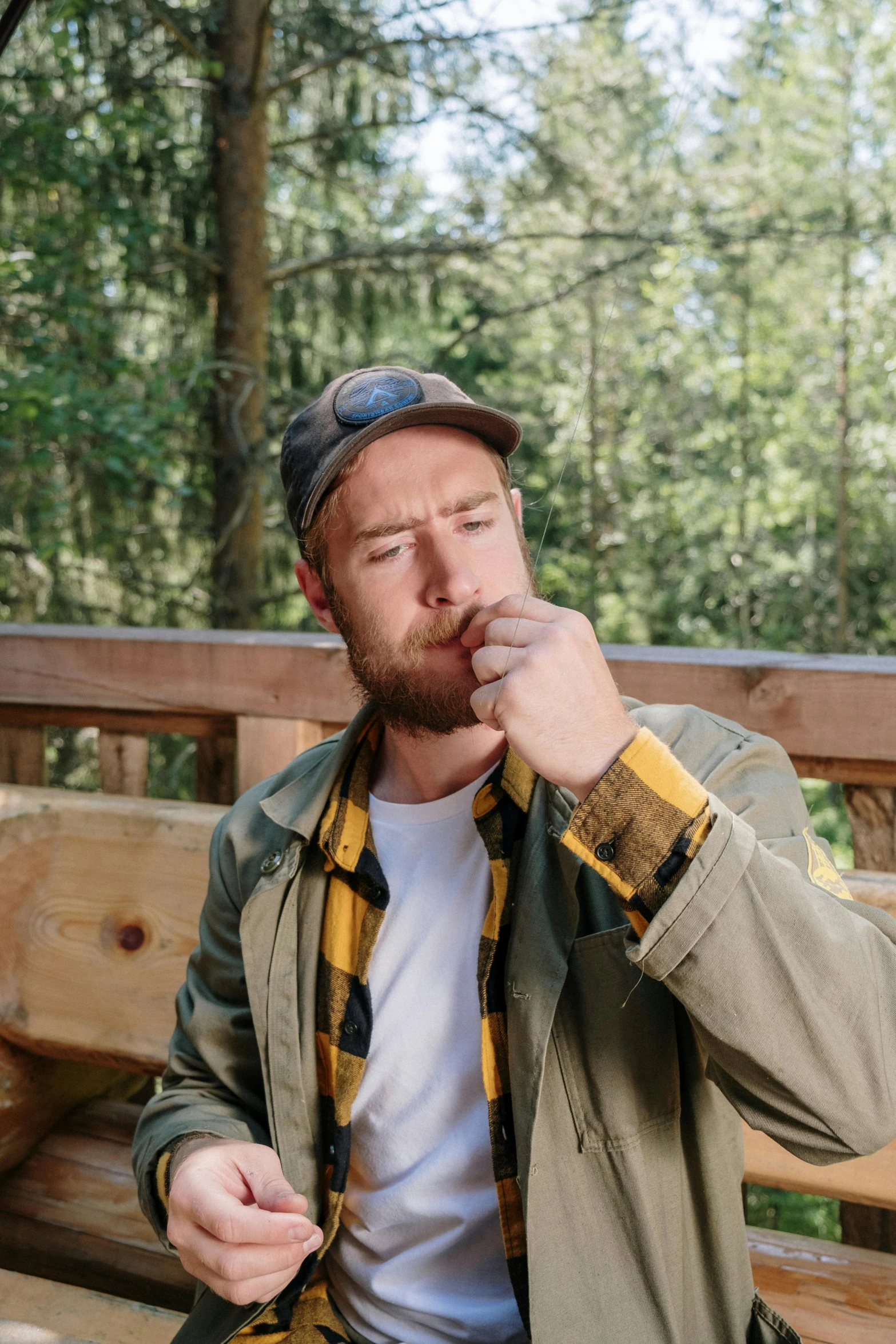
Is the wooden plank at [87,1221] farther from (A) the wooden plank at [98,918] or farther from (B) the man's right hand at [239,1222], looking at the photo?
(B) the man's right hand at [239,1222]

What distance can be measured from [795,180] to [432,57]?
311 inches

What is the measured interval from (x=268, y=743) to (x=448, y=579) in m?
0.99

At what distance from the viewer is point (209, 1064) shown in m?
1.50

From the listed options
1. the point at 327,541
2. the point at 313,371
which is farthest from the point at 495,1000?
the point at 313,371

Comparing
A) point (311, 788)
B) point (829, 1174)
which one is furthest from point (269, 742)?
point (829, 1174)

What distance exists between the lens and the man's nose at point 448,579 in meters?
1.34

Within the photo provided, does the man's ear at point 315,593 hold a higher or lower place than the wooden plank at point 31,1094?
higher

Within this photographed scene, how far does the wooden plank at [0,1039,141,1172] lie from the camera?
6.97 ft

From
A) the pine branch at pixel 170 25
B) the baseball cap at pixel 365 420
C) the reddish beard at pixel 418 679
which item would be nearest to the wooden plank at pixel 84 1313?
the reddish beard at pixel 418 679

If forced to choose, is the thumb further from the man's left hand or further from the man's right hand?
the man's left hand

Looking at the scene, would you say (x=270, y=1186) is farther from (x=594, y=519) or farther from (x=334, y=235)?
(x=594, y=519)

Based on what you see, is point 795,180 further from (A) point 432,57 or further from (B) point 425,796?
(B) point 425,796

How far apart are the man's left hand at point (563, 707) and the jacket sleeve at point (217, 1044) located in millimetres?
671

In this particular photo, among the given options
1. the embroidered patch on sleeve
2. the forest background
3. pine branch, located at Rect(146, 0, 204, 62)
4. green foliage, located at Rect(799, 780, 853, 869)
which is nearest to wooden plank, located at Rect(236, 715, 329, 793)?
the embroidered patch on sleeve
